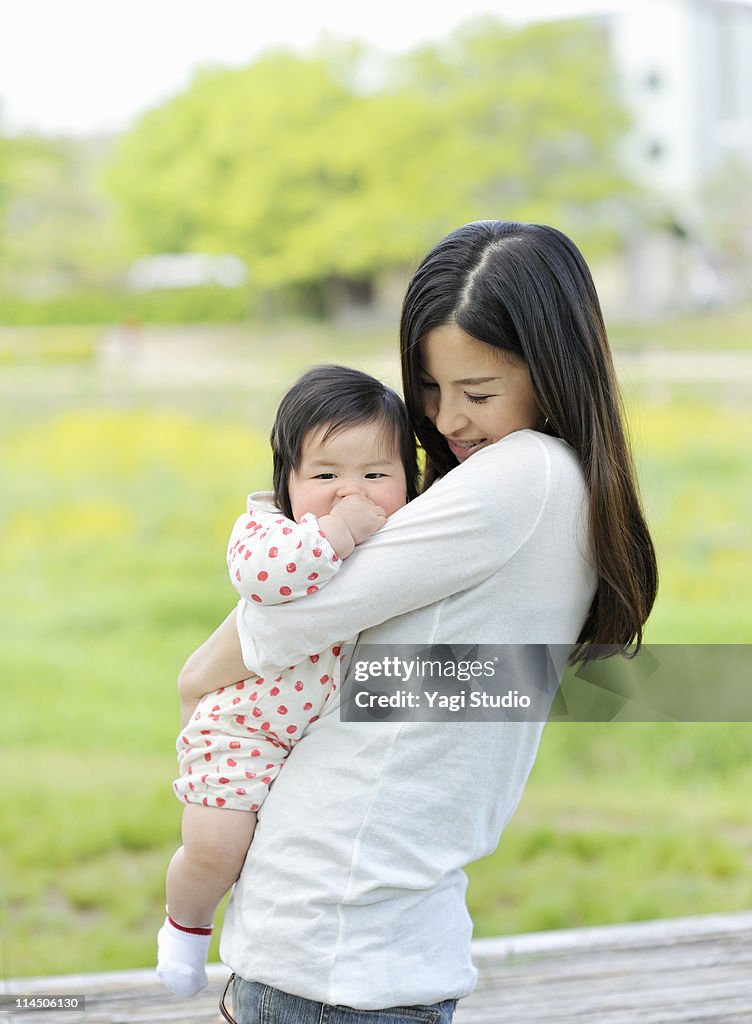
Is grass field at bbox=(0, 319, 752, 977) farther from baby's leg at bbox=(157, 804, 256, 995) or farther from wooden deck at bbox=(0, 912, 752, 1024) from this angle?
wooden deck at bbox=(0, 912, 752, 1024)

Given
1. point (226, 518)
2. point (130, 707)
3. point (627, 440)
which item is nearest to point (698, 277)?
point (226, 518)

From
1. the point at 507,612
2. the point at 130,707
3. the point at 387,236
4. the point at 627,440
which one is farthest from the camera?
the point at 387,236

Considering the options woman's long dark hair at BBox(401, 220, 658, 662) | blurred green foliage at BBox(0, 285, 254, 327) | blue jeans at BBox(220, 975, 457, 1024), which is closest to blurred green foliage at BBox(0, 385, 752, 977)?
woman's long dark hair at BBox(401, 220, 658, 662)

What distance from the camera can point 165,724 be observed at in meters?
4.10

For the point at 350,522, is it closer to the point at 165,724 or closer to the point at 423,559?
the point at 423,559

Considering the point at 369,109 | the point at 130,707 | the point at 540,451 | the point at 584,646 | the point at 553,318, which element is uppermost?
the point at 369,109

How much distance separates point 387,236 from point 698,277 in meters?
3.53

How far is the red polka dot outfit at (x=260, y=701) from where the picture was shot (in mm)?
1007

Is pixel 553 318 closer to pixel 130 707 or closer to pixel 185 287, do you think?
pixel 130 707

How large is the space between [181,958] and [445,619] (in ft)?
1.62

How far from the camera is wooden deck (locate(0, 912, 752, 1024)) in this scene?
1667 millimetres

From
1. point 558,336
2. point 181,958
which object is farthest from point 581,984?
point 558,336

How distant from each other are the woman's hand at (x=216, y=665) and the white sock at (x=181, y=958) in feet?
0.86

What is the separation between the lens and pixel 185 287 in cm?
1248
